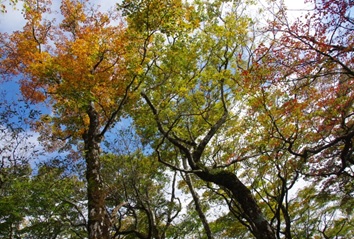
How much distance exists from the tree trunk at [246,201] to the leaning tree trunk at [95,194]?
3242mm

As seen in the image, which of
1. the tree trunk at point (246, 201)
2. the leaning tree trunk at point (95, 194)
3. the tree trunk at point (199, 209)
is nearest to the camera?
the leaning tree trunk at point (95, 194)

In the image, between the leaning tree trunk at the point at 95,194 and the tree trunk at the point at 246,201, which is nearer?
the leaning tree trunk at the point at 95,194

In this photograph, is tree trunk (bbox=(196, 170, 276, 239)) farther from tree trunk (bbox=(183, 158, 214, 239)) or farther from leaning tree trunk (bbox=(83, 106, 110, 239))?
tree trunk (bbox=(183, 158, 214, 239))

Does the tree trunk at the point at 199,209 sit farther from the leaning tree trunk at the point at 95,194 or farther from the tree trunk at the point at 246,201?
the leaning tree trunk at the point at 95,194

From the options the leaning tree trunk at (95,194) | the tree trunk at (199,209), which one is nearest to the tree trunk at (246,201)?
the leaning tree trunk at (95,194)

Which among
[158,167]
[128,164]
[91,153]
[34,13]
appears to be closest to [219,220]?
[158,167]

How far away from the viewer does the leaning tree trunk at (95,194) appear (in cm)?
733

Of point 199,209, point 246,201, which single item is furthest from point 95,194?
point 199,209

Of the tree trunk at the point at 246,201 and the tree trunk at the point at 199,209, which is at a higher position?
the tree trunk at the point at 199,209

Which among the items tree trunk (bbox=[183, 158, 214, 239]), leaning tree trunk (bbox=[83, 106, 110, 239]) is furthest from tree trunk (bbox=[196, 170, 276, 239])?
tree trunk (bbox=[183, 158, 214, 239])

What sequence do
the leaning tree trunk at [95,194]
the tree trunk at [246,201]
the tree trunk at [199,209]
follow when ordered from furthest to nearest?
1. the tree trunk at [199,209]
2. the tree trunk at [246,201]
3. the leaning tree trunk at [95,194]

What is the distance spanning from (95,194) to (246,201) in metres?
4.49

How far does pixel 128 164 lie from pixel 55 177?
496cm

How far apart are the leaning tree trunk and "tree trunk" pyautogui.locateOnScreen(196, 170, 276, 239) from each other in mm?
3242
